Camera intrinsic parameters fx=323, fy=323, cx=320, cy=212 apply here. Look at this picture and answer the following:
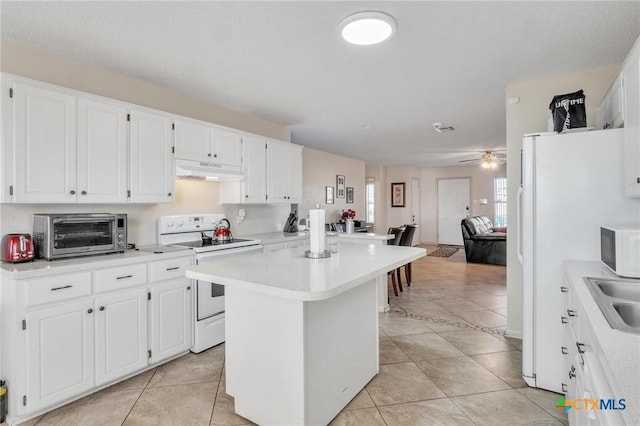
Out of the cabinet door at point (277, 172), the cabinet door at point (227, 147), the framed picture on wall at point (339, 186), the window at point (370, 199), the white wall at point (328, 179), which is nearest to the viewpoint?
the cabinet door at point (227, 147)

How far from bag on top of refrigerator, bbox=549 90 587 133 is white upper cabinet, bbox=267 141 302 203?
2.95 meters

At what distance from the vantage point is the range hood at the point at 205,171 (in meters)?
3.04

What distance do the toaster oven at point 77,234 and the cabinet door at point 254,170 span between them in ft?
4.76

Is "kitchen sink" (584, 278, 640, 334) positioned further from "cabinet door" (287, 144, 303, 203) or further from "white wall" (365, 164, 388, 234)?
"white wall" (365, 164, 388, 234)

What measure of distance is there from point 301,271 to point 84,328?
160cm

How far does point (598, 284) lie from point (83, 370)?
3117 millimetres

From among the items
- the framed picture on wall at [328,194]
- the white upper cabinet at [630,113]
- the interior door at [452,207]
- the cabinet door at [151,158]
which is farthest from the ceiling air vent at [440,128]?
the interior door at [452,207]

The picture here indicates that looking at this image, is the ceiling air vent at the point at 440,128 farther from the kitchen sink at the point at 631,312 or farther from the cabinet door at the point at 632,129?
the kitchen sink at the point at 631,312

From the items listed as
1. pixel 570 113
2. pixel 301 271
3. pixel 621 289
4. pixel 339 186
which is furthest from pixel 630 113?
pixel 339 186

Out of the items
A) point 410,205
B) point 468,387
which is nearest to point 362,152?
point 410,205


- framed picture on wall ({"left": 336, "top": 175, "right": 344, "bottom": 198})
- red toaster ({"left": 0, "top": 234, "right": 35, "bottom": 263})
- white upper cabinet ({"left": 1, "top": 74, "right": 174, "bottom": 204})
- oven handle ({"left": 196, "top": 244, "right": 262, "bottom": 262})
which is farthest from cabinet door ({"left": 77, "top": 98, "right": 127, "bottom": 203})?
framed picture on wall ({"left": 336, "top": 175, "right": 344, "bottom": 198})

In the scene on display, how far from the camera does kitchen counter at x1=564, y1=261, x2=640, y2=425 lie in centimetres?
70

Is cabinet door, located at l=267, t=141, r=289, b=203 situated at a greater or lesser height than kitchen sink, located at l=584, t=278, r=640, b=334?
greater

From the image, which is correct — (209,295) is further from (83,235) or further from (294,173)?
(294,173)
